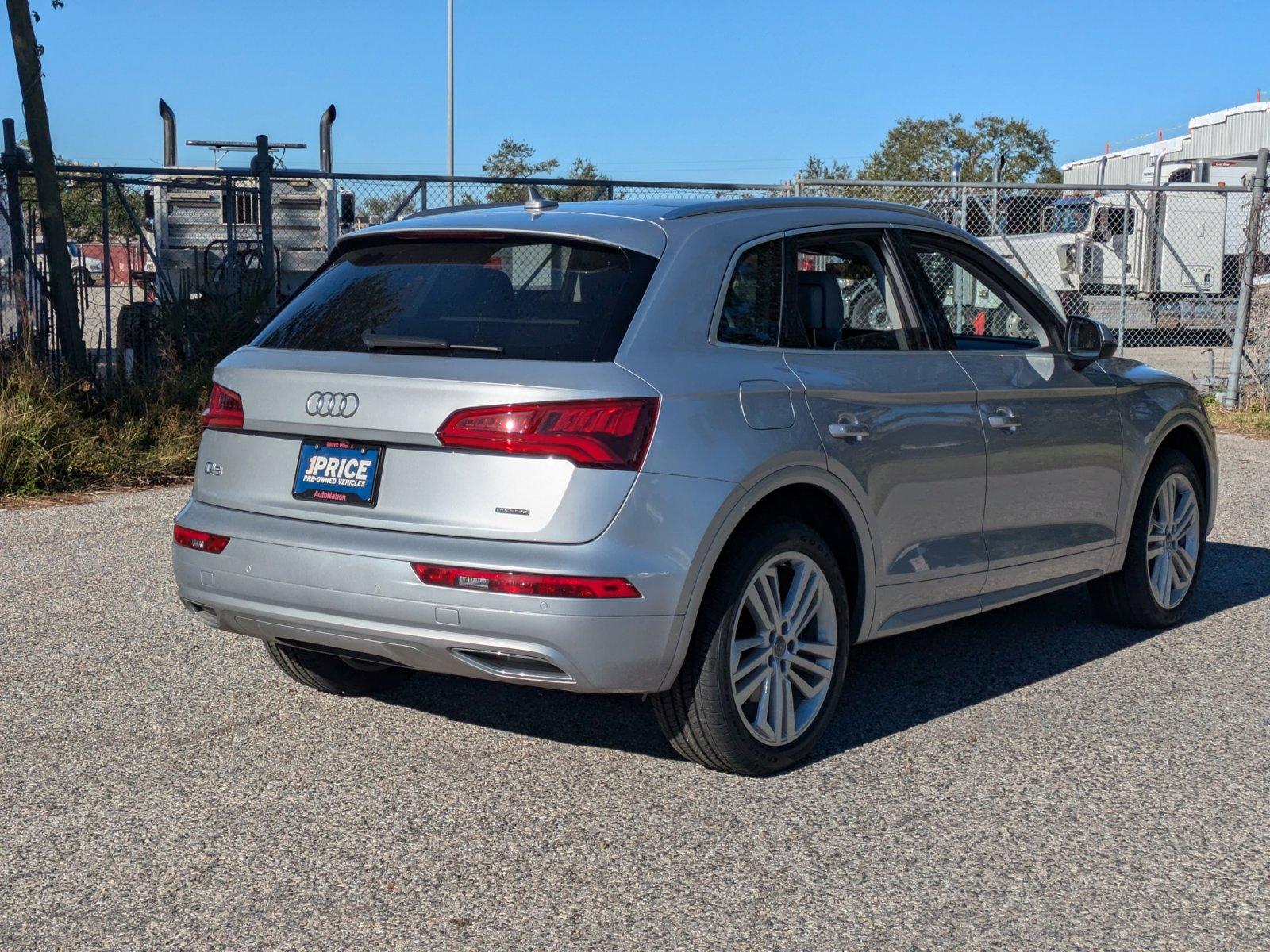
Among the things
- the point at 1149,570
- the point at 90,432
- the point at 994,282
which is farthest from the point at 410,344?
the point at 90,432

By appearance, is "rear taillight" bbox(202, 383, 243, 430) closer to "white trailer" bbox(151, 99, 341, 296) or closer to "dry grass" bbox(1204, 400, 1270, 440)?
"dry grass" bbox(1204, 400, 1270, 440)

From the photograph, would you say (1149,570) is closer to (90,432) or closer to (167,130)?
(90,432)

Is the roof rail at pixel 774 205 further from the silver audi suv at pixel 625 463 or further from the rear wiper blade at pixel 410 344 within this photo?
the rear wiper blade at pixel 410 344

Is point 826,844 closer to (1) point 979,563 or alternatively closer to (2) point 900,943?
(2) point 900,943

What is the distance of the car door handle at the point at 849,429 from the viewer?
4.58 metres

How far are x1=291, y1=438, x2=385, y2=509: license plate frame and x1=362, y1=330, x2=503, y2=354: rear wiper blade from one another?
0.30 m

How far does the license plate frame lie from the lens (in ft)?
13.5

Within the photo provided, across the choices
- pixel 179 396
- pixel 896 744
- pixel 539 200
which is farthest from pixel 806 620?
pixel 179 396

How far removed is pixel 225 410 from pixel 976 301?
14.0ft

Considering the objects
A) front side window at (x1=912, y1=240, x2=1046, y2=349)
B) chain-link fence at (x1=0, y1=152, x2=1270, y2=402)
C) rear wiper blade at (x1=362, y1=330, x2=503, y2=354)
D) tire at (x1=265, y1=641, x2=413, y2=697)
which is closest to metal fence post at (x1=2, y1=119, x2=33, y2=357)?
chain-link fence at (x1=0, y1=152, x2=1270, y2=402)

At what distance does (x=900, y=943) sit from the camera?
337 centimetres

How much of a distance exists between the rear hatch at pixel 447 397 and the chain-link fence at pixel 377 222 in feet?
3.32

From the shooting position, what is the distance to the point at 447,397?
13.2 ft

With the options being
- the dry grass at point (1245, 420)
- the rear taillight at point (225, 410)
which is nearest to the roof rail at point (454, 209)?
the rear taillight at point (225, 410)
